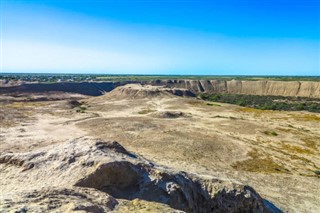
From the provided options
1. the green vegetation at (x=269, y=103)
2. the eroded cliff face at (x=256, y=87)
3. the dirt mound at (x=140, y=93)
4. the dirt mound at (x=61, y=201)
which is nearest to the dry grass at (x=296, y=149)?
the dirt mound at (x=61, y=201)

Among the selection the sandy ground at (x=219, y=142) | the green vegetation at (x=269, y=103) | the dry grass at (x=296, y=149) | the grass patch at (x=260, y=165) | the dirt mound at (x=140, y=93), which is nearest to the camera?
the sandy ground at (x=219, y=142)

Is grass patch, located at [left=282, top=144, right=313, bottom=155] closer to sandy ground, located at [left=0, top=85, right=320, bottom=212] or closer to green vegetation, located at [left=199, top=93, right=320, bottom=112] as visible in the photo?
sandy ground, located at [left=0, top=85, right=320, bottom=212]

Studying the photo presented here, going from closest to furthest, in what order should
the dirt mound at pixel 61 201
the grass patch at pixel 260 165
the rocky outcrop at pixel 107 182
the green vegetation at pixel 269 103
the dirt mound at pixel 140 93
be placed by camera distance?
1. the dirt mound at pixel 61 201
2. the rocky outcrop at pixel 107 182
3. the grass patch at pixel 260 165
4. the dirt mound at pixel 140 93
5. the green vegetation at pixel 269 103

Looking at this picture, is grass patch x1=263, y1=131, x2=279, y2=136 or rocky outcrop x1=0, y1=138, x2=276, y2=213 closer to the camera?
rocky outcrop x1=0, y1=138, x2=276, y2=213

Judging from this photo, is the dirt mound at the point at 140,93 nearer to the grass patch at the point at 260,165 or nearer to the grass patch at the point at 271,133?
the grass patch at the point at 271,133

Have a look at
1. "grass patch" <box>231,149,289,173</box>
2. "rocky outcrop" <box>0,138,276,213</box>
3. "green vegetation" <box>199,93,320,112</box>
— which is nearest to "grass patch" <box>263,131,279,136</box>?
"grass patch" <box>231,149,289,173</box>

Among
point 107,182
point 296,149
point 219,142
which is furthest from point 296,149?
point 107,182
